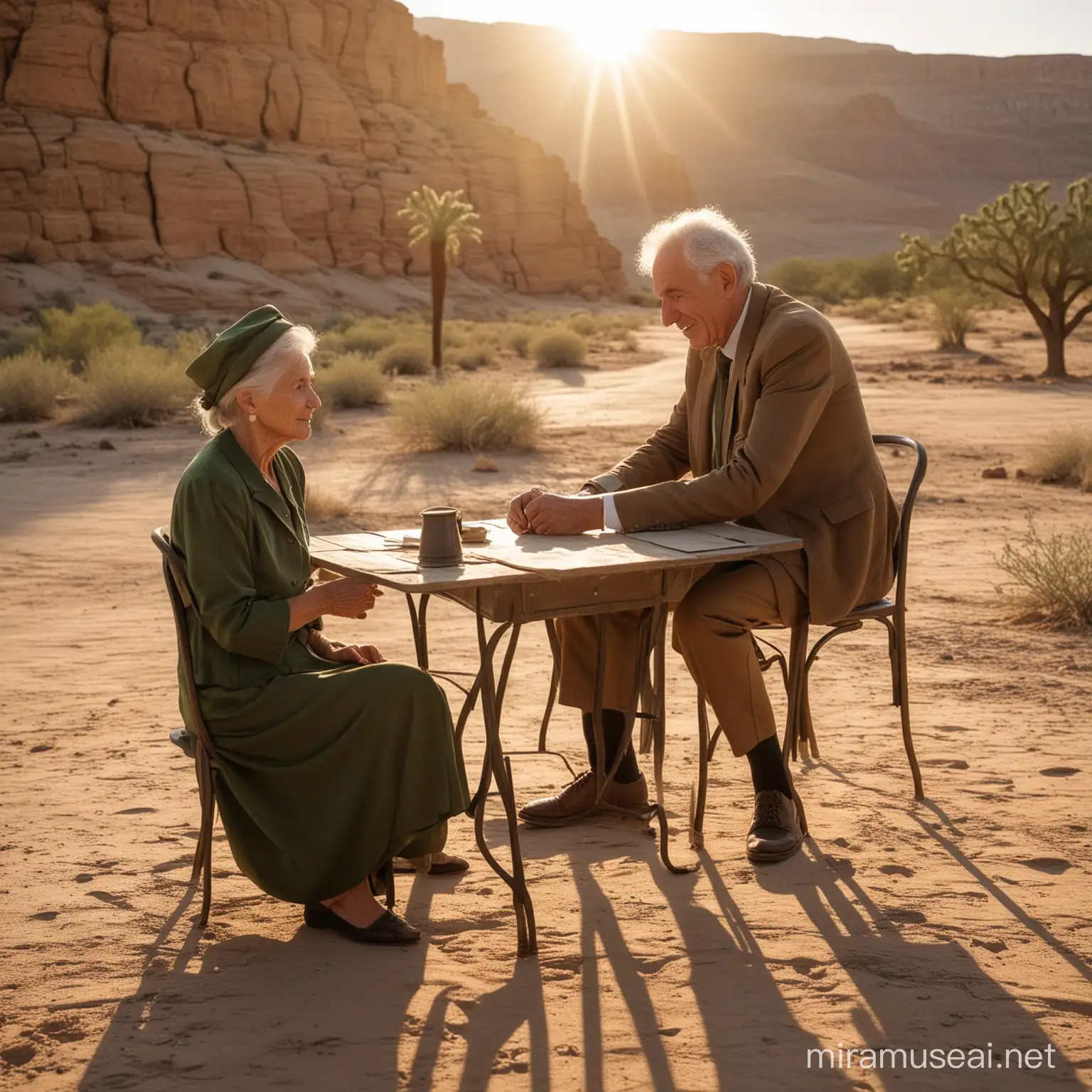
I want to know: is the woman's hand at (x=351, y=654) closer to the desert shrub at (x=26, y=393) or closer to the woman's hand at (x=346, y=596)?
the woman's hand at (x=346, y=596)

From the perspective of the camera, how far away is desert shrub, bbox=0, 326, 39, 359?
2756cm

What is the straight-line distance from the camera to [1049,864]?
3.85 metres

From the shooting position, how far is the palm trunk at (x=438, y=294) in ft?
88.4

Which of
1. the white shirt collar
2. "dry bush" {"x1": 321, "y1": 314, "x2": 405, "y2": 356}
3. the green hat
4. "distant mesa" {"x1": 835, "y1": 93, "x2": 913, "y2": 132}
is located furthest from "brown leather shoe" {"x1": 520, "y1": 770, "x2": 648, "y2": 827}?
"distant mesa" {"x1": 835, "y1": 93, "x2": 913, "y2": 132}

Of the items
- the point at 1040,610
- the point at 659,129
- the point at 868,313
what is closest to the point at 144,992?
the point at 1040,610

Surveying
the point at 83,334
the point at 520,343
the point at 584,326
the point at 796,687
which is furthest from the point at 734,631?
the point at 584,326

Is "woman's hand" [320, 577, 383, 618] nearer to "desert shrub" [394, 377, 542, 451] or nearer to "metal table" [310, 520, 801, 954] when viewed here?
"metal table" [310, 520, 801, 954]

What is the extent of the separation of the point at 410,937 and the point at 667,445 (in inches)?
80.4

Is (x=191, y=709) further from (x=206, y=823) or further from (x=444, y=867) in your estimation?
(x=444, y=867)

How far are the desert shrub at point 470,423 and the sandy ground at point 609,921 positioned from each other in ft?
25.0

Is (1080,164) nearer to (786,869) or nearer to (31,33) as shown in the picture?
(31,33)

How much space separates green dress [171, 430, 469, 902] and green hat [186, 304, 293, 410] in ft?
0.50

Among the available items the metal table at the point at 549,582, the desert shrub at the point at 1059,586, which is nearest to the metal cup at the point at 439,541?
the metal table at the point at 549,582

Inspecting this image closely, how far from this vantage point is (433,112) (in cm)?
6097
